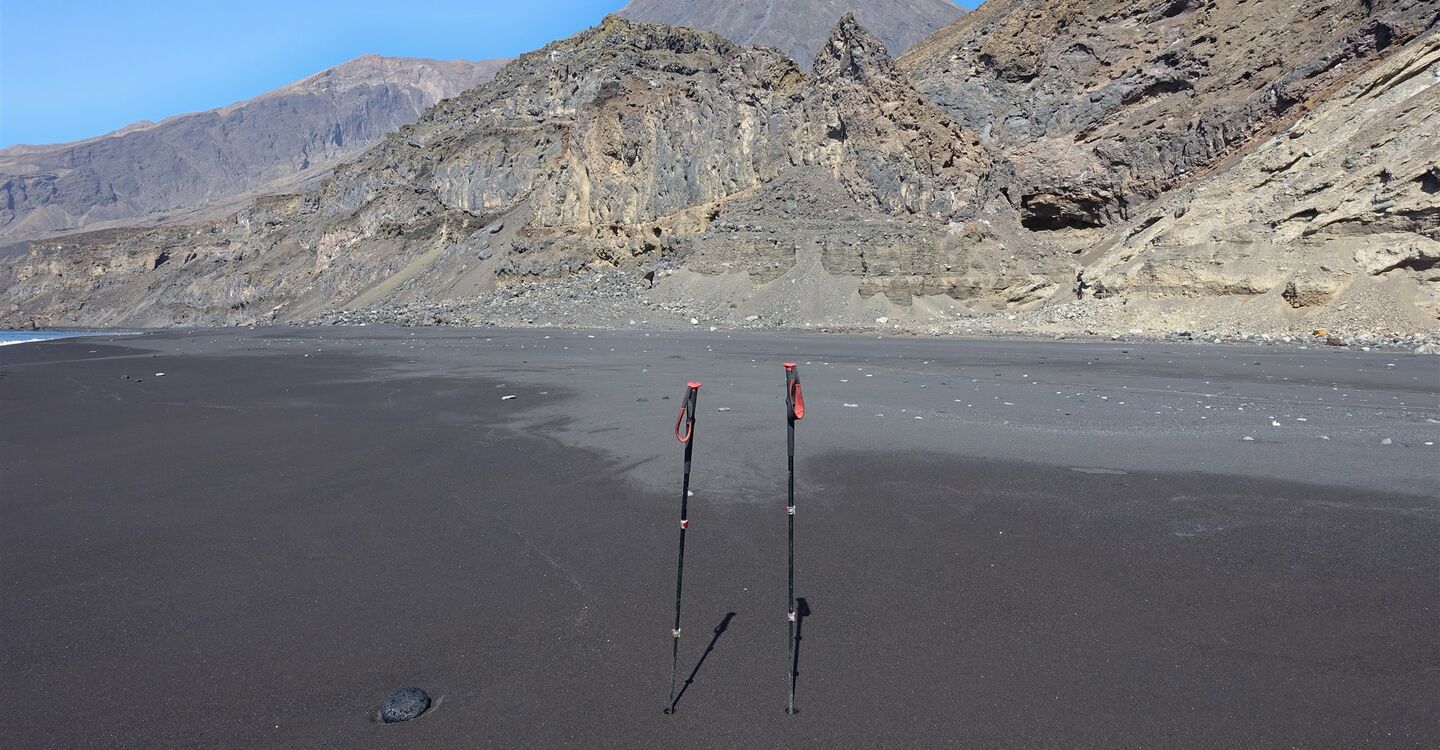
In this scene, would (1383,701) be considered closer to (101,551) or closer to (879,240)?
(101,551)

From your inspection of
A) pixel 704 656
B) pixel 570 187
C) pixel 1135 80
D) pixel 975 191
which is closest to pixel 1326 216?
pixel 975 191

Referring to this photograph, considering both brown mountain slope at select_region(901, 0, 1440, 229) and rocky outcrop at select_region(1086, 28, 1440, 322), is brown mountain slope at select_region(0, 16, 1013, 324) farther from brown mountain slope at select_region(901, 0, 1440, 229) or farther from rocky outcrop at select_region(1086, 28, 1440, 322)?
rocky outcrop at select_region(1086, 28, 1440, 322)

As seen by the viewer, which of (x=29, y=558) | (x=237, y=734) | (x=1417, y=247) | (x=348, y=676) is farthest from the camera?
(x=1417, y=247)

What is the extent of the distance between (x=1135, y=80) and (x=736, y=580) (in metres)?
60.2

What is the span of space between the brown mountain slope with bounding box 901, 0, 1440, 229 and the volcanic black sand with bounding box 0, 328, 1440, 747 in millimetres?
39184

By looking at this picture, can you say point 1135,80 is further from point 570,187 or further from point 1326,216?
point 570,187

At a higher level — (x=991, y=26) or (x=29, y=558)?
(x=991, y=26)

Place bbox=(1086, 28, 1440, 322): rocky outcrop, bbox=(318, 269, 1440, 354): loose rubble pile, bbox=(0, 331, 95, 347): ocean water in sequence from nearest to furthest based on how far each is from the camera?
bbox=(318, 269, 1440, 354): loose rubble pile < bbox=(1086, 28, 1440, 322): rocky outcrop < bbox=(0, 331, 95, 347): ocean water

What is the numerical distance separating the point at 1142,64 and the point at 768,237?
107 ft

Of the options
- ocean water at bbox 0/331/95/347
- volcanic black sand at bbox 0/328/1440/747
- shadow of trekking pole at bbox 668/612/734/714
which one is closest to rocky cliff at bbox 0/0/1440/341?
ocean water at bbox 0/331/95/347

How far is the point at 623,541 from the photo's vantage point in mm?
6113

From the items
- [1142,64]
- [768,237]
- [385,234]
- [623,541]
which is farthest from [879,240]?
[385,234]

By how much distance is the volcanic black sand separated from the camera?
3.65m

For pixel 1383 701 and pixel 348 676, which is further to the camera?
pixel 348 676
